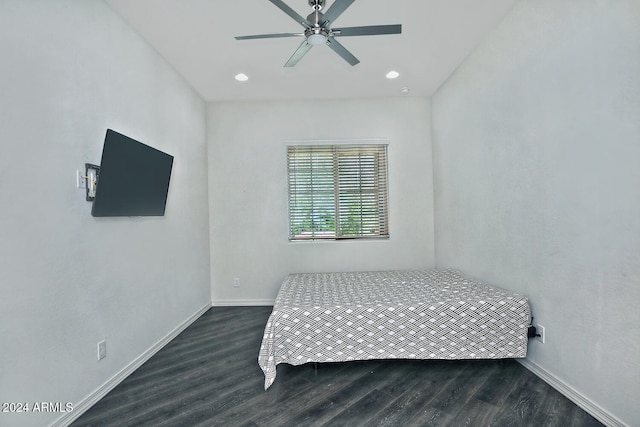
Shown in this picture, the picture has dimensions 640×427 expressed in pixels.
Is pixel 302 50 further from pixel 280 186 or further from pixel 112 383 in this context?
pixel 112 383

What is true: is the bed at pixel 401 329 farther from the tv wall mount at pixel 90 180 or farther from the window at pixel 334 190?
the window at pixel 334 190

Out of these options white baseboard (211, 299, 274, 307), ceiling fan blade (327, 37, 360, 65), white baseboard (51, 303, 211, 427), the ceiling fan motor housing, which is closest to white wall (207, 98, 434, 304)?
white baseboard (211, 299, 274, 307)

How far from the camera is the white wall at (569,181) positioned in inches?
60.7

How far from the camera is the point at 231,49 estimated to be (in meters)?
2.76

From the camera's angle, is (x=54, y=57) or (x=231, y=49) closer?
(x=54, y=57)

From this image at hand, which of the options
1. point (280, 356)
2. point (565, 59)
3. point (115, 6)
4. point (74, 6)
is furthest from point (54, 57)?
point (565, 59)

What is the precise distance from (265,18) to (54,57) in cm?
148

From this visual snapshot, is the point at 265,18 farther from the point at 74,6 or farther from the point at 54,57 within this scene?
the point at 54,57

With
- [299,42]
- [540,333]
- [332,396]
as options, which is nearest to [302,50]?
[299,42]

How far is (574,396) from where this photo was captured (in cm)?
185

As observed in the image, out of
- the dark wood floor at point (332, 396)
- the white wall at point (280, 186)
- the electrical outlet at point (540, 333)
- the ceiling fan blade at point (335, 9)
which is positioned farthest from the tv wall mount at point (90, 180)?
the electrical outlet at point (540, 333)

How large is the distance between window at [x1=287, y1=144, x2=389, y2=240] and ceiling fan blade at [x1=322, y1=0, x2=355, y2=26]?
7.23 feet

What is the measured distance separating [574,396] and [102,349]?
10.6 feet

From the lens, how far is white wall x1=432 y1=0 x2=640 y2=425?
1.54 metres
